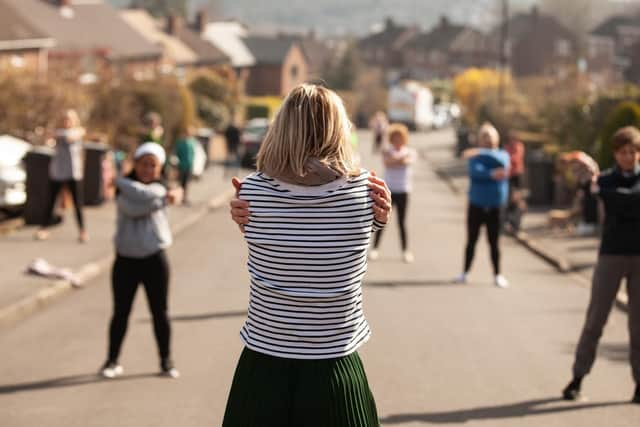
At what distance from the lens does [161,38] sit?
83625mm

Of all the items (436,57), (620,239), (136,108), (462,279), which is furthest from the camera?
(436,57)

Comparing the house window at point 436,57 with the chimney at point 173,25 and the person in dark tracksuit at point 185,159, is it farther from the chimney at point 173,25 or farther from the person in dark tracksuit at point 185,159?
the person in dark tracksuit at point 185,159

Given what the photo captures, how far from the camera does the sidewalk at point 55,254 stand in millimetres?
12417

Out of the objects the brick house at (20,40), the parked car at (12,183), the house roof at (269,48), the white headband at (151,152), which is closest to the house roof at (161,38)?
the house roof at (269,48)

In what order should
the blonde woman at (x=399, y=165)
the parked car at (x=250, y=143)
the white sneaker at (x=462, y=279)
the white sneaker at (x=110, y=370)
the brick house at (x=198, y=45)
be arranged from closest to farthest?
the white sneaker at (x=110, y=370) → the white sneaker at (x=462, y=279) → the blonde woman at (x=399, y=165) → the parked car at (x=250, y=143) → the brick house at (x=198, y=45)

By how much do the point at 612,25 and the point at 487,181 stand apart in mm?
109251

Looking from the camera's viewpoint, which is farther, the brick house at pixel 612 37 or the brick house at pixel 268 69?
the brick house at pixel 612 37

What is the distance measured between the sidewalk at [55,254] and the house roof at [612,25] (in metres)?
98.7

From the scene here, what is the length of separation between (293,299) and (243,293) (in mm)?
9334

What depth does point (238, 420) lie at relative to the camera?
4.38 metres

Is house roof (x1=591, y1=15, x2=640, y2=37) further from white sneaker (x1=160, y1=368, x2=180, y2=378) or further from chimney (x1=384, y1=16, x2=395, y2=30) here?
white sneaker (x1=160, y1=368, x2=180, y2=378)

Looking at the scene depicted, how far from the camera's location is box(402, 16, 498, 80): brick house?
153250 millimetres

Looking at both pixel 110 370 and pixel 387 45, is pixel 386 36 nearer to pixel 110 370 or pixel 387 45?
pixel 387 45

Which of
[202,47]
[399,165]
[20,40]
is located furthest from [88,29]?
[399,165]
